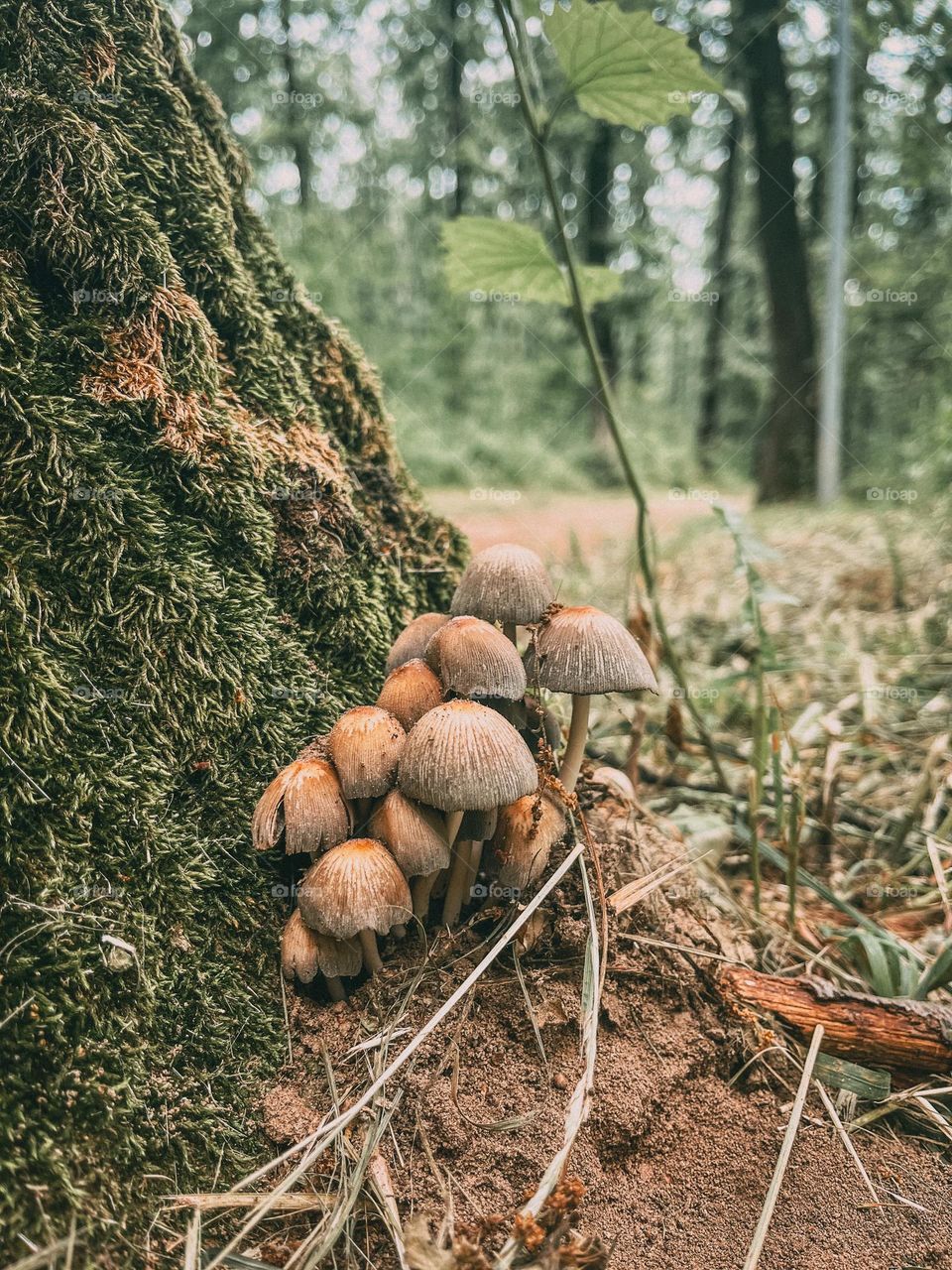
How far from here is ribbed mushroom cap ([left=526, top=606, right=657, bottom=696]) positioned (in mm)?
1658

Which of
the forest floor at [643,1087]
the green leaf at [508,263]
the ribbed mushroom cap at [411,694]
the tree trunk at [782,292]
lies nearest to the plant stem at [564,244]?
the green leaf at [508,263]

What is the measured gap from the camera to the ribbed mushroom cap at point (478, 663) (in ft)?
5.39

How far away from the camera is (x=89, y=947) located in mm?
1381

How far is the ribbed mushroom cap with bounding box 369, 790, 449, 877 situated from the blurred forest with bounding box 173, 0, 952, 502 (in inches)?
232

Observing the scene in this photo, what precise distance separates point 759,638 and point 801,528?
15.8ft

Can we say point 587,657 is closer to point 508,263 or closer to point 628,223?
point 508,263

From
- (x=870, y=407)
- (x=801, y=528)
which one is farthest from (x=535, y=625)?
(x=870, y=407)

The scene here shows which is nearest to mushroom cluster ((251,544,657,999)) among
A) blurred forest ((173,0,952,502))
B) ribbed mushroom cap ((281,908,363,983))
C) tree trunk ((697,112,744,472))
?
ribbed mushroom cap ((281,908,363,983))

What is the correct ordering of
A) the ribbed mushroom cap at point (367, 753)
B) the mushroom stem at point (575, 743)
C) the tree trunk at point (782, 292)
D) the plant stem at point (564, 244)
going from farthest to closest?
the tree trunk at point (782, 292), the plant stem at point (564, 244), the mushroom stem at point (575, 743), the ribbed mushroom cap at point (367, 753)

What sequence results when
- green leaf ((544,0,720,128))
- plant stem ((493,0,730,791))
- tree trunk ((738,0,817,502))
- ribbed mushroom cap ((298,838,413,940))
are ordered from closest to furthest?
ribbed mushroom cap ((298,838,413,940)) < green leaf ((544,0,720,128)) < plant stem ((493,0,730,791)) < tree trunk ((738,0,817,502))

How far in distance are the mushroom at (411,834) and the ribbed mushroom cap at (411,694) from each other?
178 mm

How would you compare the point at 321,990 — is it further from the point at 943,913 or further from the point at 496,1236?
the point at 943,913

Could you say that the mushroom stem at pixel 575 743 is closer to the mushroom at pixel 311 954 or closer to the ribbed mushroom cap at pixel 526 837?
the ribbed mushroom cap at pixel 526 837

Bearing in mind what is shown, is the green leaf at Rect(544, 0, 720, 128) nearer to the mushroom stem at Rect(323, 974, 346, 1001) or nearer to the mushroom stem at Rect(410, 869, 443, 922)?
the mushroom stem at Rect(410, 869, 443, 922)
